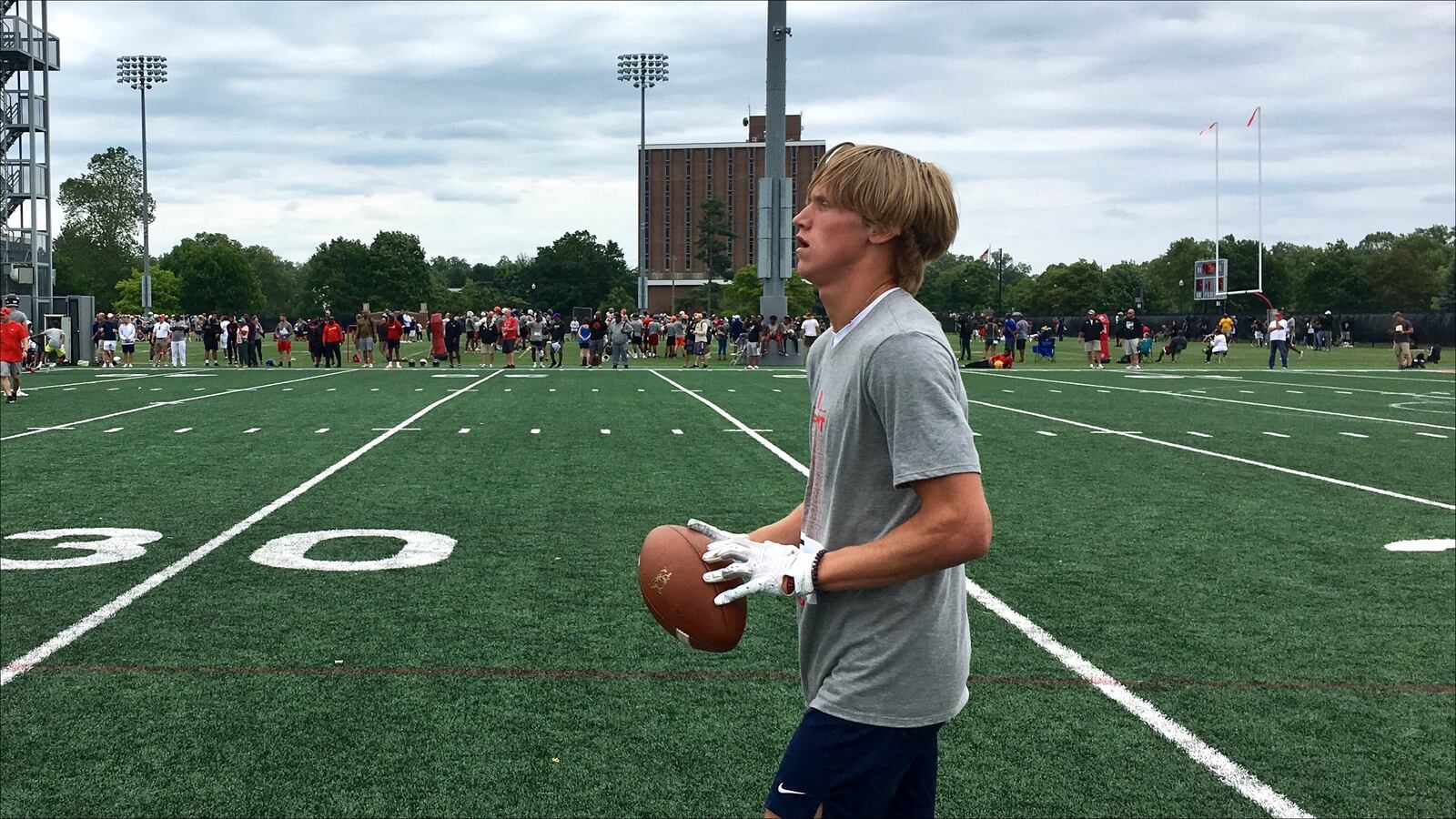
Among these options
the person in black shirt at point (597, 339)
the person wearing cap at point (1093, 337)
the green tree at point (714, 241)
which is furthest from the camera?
the green tree at point (714, 241)

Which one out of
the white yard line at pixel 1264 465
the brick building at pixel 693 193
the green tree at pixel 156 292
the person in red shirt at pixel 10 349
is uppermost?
the brick building at pixel 693 193

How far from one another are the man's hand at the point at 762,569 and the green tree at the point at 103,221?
4769 inches

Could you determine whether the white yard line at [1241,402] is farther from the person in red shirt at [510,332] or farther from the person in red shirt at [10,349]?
the person in red shirt at [10,349]

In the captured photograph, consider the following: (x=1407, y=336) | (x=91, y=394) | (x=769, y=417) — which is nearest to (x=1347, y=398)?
(x=769, y=417)

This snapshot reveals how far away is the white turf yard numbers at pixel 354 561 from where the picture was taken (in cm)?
795

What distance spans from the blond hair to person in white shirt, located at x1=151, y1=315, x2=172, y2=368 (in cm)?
3878

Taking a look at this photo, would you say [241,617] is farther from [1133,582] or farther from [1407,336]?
[1407,336]

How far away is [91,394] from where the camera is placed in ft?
78.7

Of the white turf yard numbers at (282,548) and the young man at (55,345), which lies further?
the young man at (55,345)

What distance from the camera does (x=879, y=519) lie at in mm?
2428

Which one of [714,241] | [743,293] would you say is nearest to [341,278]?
[714,241]

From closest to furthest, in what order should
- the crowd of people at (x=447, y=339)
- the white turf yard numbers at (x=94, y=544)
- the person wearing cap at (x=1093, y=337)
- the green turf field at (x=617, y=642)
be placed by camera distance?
the green turf field at (x=617, y=642) → the white turf yard numbers at (x=94, y=544) → the crowd of people at (x=447, y=339) → the person wearing cap at (x=1093, y=337)

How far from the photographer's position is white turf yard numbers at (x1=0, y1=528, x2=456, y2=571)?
313 inches

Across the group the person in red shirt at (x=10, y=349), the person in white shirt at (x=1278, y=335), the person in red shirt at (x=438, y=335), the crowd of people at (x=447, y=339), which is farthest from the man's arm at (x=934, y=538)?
the person in white shirt at (x=1278, y=335)
